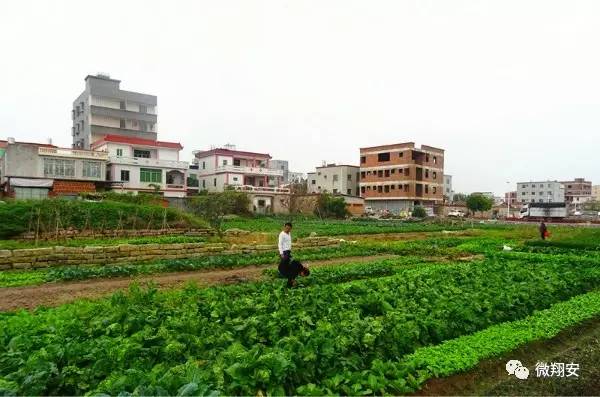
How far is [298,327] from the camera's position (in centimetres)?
657

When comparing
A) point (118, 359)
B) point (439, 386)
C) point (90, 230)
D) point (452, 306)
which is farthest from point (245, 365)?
point (90, 230)

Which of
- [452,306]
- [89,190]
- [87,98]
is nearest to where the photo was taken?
[452,306]

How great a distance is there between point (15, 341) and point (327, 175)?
72562mm

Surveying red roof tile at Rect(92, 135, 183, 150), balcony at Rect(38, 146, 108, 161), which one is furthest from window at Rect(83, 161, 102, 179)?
red roof tile at Rect(92, 135, 183, 150)

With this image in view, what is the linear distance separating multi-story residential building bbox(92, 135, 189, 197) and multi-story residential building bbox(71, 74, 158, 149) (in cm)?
1382

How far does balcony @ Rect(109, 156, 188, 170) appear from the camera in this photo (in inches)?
1807

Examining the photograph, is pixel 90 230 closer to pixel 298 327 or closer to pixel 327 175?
pixel 298 327

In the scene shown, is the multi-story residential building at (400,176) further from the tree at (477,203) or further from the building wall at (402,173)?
the tree at (477,203)

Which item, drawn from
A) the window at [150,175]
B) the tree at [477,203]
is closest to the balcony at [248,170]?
the window at [150,175]

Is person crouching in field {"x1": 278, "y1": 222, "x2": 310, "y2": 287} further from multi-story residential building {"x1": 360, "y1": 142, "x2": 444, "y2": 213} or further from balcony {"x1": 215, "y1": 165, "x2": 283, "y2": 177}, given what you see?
multi-story residential building {"x1": 360, "y1": 142, "x2": 444, "y2": 213}

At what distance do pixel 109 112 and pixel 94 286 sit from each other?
191ft

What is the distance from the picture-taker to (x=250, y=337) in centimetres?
604

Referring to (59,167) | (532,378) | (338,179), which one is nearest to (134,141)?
(59,167)

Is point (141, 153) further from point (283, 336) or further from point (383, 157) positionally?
point (283, 336)
